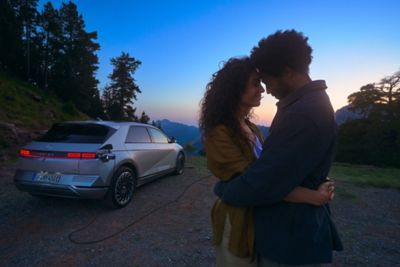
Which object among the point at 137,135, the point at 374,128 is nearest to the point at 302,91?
the point at 137,135

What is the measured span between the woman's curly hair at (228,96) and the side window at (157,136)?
4.61 metres

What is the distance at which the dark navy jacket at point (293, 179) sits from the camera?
1076 mm

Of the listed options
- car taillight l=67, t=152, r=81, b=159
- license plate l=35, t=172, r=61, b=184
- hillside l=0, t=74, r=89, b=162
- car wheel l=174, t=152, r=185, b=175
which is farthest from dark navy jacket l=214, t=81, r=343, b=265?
hillside l=0, t=74, r=89, b=162

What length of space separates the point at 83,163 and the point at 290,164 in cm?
370

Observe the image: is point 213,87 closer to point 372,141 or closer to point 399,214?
point 399,214

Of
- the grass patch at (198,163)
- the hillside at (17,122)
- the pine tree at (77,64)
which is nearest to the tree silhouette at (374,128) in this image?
the grass patch at (198,163)

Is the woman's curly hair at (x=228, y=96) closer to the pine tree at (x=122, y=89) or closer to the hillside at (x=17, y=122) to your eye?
the hillside at (x=17, y=122)

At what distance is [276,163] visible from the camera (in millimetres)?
1066

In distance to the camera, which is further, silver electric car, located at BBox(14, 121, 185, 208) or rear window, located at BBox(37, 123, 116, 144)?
rear window, located at BBox(37, 123, 116, 144)

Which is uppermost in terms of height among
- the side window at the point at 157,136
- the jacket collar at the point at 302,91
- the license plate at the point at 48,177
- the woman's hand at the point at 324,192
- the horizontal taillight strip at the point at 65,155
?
the jacket collar at the point at 302,91

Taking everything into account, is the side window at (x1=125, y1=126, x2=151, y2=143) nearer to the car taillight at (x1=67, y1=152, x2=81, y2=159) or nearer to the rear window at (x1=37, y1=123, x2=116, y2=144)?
the rear window at (x1=37, y1=123, x2=116, y2=144)

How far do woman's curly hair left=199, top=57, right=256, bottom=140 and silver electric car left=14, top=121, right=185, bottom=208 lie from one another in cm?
311

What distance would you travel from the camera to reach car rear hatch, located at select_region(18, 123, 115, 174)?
3.95 metres

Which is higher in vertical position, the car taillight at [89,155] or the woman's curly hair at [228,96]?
the woman's curly hair at [228,96]
